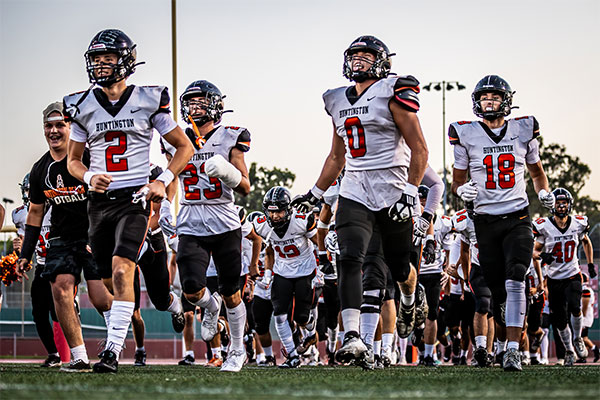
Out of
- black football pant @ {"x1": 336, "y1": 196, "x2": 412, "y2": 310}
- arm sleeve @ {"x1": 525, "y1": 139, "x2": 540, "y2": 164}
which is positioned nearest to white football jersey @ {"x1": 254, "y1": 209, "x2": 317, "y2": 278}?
arm sleeve @ {"x1": 525, "y1": 139, "x2": 540, "y2": 164}

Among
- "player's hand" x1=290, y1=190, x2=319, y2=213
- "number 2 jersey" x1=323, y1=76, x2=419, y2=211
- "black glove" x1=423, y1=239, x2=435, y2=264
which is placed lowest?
"black glove" x1=423, y1=239, x2=435, y2=264

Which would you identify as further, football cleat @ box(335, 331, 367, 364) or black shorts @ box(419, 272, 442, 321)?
black shorts @ box(419, 272, 442, 321)

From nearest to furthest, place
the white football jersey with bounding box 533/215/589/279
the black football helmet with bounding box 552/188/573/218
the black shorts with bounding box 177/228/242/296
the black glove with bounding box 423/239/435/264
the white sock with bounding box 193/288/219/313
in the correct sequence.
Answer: the black shorts with bounding box 177/228/242/296
the white sock with bounding box 193/288/219/313
the black glove with bounding box 423/239/435/264
the black football helmet with bounding box 552/188/573/218
the white football jersey with bounding box 533/215/589/279

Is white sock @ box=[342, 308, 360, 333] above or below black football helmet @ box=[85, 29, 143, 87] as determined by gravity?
below

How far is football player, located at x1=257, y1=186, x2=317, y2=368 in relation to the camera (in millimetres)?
11578

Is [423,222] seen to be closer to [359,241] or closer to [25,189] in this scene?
[359,241]

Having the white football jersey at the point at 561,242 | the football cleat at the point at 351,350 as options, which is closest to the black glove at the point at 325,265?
the football cleat at the point at 351,350

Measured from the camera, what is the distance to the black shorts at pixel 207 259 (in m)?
8.26

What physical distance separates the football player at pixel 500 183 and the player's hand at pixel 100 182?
3.03 m

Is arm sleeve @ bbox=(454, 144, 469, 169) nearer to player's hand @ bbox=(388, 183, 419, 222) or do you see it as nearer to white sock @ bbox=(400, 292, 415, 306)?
white sock @ bbox=(400, 292, 415, 306)

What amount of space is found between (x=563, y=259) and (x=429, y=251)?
5.00m

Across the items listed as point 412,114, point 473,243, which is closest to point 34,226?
point 412,114

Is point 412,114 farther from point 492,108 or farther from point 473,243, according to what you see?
point 473,243

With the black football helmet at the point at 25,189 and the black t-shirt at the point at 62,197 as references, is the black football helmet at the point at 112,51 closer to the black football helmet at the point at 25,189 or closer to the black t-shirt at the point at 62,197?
the black t-shirt at the point at 62,197
